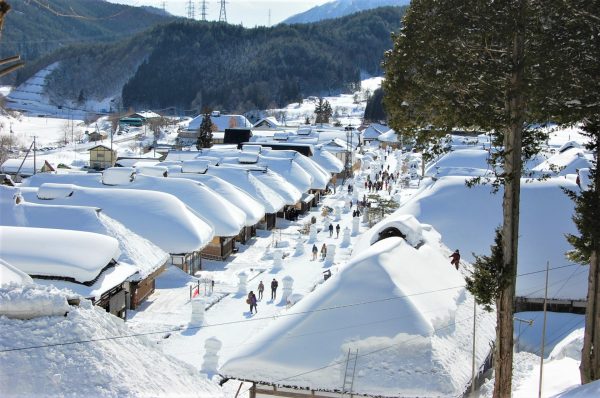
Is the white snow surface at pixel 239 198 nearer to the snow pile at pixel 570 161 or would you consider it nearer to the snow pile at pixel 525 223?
the snow pile at pixel 525 223

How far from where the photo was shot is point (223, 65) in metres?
170

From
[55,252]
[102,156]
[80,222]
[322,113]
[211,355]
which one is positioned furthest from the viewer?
[322,113]

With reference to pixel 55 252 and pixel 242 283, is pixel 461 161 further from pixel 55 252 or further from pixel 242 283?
pixel 55 252

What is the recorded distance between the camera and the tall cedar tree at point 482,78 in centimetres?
978

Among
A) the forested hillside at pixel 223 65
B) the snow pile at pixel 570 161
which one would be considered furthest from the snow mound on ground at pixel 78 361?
the forested hillside at pixel 223 65

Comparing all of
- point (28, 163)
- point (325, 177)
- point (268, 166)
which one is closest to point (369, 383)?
point (268, 166)

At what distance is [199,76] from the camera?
16700cm

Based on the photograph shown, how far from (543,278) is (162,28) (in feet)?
593

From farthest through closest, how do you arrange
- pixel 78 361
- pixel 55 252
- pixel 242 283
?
pixel 242 283
pixel 55 252
pixel 78 361

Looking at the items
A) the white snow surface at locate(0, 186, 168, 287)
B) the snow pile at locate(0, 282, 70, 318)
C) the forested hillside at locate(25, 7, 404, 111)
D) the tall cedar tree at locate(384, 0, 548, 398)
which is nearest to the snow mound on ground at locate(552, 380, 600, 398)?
the tall cedar tree at locate(384, 0, 548, 398)

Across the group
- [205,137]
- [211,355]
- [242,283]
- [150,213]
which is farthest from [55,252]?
[205,137]

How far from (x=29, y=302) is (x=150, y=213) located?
58.7 feet

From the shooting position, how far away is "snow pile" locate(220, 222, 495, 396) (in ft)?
37.9

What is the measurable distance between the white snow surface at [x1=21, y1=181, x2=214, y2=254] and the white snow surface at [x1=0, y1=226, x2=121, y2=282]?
593 centimetres
